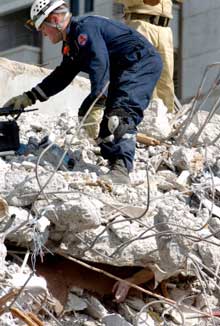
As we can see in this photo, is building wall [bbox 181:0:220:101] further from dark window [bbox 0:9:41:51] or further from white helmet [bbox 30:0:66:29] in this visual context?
white helmet [bbox 30:0:66:29]

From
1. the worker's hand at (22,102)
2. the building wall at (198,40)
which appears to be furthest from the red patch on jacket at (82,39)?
the building wall at (198,40)

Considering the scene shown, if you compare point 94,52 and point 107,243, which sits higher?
point 94,52

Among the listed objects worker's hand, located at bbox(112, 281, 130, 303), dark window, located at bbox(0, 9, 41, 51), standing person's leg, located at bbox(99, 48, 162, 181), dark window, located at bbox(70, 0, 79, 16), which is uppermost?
standing person's leg, located at bbox(99, 48, 162, 181)

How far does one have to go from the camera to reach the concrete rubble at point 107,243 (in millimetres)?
10430

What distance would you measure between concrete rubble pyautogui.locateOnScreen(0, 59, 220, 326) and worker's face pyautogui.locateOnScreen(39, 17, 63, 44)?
99 centimetres

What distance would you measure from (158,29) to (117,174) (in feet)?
10.2

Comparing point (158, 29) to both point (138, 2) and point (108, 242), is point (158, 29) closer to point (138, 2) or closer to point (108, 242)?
point (138, 2)

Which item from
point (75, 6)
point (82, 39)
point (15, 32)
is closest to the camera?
point (82, 39)

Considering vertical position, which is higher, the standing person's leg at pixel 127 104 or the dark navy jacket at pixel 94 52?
the dark navy jacket at pixel 94 52

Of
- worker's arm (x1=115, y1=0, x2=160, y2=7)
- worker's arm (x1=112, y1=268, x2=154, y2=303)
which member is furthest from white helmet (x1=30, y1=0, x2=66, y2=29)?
worker's arm (x1=115, y1=0, x2=160, y2=7)

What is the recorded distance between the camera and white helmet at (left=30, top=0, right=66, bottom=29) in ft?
40.0

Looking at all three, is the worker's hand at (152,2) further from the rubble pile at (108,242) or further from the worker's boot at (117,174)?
the rubble pile at (108,242)

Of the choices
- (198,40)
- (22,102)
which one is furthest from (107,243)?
(198,40)

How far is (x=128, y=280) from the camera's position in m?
10.9
